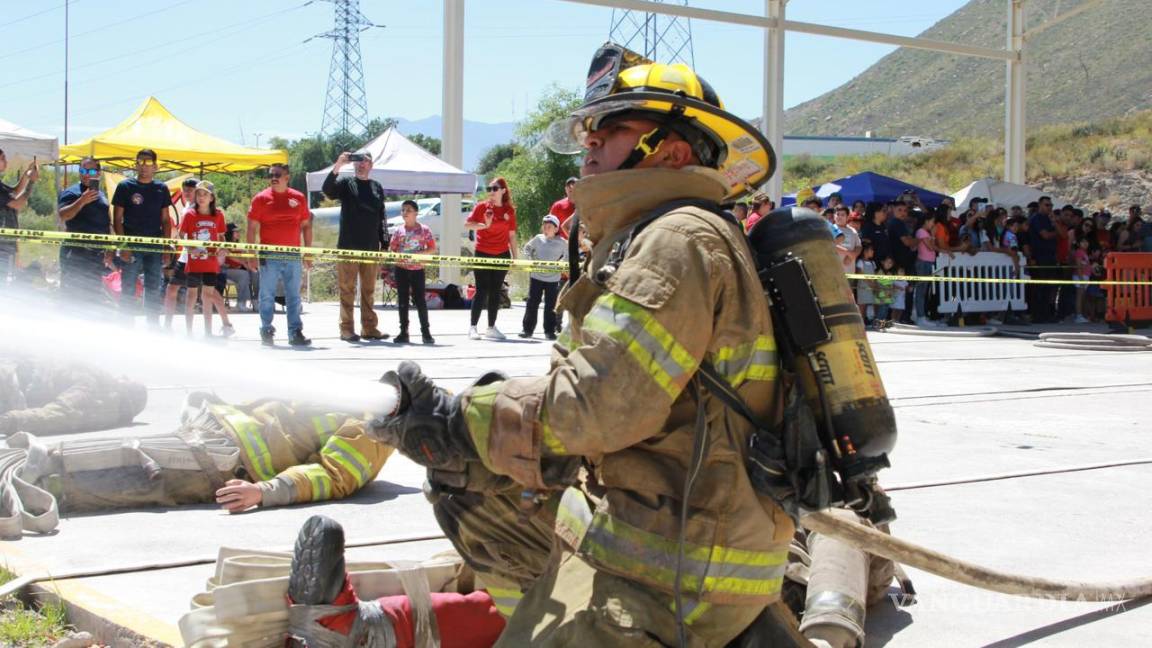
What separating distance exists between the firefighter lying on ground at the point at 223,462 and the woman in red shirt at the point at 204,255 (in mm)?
6677

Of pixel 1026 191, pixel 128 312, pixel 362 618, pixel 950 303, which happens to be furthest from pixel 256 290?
pixel 362 618

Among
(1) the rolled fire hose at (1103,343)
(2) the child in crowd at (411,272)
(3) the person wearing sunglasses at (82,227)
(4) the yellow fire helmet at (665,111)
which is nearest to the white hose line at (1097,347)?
(1) the rolled fire hose at (1103,343)

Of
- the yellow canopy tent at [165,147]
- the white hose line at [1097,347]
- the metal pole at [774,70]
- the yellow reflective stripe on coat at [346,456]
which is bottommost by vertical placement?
the yellow reflective stripe on coat at [346,456]

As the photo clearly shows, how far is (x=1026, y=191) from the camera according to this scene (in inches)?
844

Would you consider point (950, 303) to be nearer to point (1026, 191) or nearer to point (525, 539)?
point (1026, 191)

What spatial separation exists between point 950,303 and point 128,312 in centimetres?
1137

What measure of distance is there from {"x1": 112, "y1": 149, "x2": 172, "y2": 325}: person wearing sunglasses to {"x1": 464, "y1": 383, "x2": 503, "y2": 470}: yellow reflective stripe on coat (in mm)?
9439

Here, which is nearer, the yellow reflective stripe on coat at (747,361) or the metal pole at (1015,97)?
the yellow reflective stripe on coat at (747,361)

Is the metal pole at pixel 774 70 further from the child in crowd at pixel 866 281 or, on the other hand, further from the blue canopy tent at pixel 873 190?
the child in crowd at pixel 866 281

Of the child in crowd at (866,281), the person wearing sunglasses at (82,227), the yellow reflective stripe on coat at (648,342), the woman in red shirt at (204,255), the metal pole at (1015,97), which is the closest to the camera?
the yellow reflective stripe on coat at (648,342)

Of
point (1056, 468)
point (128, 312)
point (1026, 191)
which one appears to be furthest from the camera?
point (1026, 191)

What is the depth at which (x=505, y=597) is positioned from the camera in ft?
9.22

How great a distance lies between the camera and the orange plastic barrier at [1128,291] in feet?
52.9

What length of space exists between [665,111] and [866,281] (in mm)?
13487
